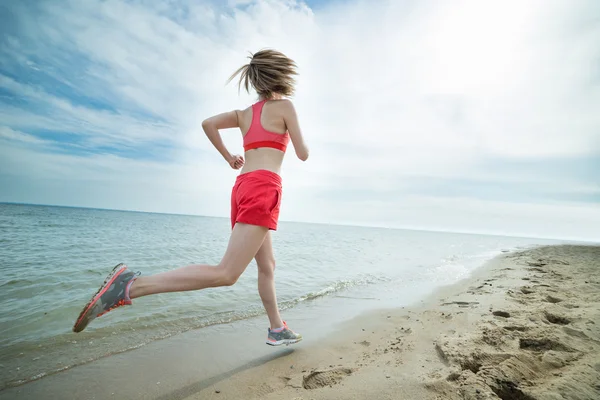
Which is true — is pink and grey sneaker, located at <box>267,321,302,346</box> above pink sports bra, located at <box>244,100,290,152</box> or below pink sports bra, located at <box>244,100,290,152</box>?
below

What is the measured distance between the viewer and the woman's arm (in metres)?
2.49

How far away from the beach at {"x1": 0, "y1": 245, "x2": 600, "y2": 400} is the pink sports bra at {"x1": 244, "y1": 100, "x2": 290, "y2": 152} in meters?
1.82

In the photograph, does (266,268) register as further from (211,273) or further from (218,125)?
(218,125)

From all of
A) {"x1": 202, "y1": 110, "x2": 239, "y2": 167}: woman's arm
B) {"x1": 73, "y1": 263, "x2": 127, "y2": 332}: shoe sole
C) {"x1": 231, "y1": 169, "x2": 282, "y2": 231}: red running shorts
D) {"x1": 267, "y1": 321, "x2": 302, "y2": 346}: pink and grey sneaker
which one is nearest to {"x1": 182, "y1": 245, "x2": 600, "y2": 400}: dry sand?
{"x1": 267, "y1": 321, "x2": 302, "y2": 346}: pink and grey sneaker

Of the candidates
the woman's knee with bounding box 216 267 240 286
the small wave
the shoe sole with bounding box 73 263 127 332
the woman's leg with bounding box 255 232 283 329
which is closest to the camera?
the shoe sole with bounding box 73 263 127 332

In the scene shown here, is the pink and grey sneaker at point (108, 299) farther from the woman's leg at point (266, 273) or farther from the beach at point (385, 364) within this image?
the woman's leg at point (266, 273)

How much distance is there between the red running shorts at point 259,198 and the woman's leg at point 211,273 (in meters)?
0.07

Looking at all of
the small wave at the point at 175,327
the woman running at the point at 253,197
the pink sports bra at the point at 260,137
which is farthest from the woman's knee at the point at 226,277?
the small wave at the point at 175,327

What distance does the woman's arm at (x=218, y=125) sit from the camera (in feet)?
8.18

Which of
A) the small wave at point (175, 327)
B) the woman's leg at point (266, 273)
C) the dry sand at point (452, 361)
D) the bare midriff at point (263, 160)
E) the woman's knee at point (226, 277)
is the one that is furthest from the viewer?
the woman's leg at point (266, 273)

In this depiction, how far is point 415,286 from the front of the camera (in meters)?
6.32

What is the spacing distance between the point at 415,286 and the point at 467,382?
5064mm

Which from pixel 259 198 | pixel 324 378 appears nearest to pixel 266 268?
pixel 259 198

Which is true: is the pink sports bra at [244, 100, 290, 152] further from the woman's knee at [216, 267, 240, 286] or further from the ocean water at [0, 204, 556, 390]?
the ocean water at [0, 204, 556, 390]
